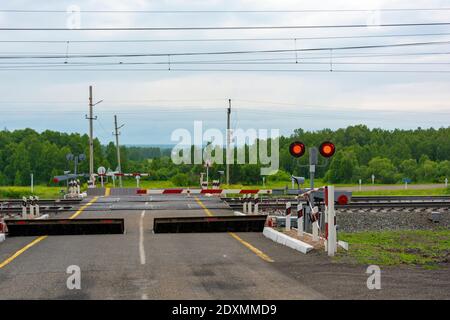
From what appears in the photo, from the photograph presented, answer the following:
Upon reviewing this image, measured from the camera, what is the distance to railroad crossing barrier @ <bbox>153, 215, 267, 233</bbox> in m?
21.8

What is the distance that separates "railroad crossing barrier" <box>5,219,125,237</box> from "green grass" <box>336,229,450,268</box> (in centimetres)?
701

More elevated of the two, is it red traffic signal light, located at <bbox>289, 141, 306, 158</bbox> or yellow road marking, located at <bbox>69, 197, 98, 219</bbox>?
red traffic signal light, located at <bbox>289, 141, 306, 158</bbox>

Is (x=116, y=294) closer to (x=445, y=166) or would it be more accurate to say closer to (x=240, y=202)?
(x=240, y=202)

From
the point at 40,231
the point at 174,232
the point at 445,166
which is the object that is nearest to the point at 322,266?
the point at 174,232

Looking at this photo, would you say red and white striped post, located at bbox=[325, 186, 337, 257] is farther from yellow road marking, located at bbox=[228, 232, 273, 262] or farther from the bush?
the bush

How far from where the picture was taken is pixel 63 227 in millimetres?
21562

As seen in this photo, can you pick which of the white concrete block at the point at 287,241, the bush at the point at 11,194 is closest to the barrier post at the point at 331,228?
the white concrete block at the point at 287,241

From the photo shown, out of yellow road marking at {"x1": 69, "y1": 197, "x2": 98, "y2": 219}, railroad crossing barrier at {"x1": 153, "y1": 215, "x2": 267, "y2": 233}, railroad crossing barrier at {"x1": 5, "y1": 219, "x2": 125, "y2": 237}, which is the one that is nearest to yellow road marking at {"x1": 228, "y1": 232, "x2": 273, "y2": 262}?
railroad crossing barrier at {"x1": 153, "y1": 215, "x2": 267, "y2": 233}

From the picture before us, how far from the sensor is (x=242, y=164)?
77.8 meters

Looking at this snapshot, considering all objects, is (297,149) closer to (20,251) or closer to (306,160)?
(20,251)

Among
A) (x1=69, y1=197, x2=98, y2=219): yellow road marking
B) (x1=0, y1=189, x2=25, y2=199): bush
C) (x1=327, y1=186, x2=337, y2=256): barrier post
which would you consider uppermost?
(x1=327, y1=186, x2=337, y2=256): barrier post

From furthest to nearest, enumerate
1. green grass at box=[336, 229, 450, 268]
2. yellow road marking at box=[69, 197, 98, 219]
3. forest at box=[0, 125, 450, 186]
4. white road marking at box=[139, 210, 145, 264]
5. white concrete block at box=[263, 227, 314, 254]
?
forest at box=[0, 125, 450, 186] → yellow road marking at box=[69, 197, 98, 219] → white concrete block at box=[263, 227, 314, 254] → white road marking at box=[139, 210, 145, 264] → green grass at box=[336, 229, 450, 268]

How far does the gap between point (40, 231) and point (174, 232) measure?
380 cm
